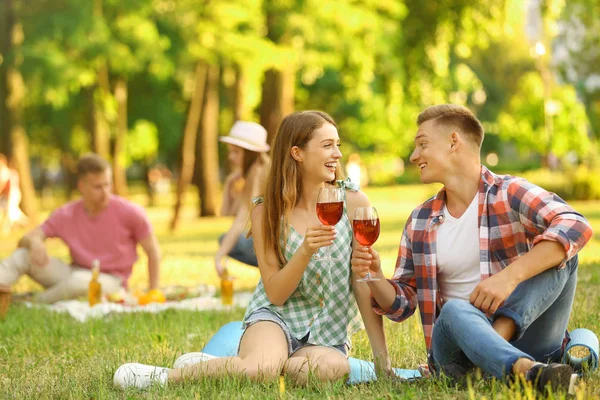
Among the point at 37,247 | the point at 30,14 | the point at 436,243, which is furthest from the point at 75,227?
the point at 30,14

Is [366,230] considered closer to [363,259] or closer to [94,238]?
[363,259]

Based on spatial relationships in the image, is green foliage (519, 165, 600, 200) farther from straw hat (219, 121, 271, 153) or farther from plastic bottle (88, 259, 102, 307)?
plastic bottle (88, 259, 102, 307)

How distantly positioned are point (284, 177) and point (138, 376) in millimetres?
1281

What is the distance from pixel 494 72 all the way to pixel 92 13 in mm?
40931

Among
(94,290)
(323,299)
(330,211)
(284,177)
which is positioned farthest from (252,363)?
(94,290)

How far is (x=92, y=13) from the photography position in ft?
65.0

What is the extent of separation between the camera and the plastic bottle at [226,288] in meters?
8.19

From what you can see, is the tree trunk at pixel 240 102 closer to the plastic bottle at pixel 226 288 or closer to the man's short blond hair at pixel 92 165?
the man's short blond hair at pixel 92 165

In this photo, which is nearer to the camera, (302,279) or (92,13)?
(302,279)

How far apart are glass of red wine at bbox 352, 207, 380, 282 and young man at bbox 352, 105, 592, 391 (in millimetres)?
69

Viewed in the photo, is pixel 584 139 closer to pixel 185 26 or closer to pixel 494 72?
pixel 494 72

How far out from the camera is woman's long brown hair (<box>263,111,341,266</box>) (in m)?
4.83

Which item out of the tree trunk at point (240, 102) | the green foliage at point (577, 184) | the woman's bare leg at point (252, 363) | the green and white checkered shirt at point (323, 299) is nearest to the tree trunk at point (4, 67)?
the tree trunk at point (240, 102)

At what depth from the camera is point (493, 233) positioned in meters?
4.21
